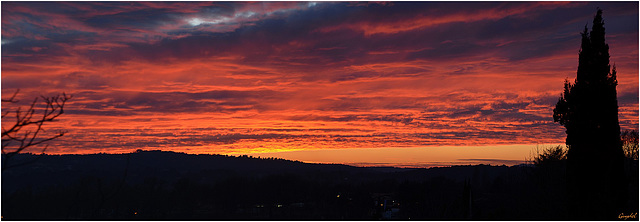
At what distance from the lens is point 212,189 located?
14562cm

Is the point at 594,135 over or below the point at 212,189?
over

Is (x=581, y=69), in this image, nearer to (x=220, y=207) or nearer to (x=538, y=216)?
(x=538, y=216)

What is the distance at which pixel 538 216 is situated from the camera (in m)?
37.3

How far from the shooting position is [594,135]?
3294cm

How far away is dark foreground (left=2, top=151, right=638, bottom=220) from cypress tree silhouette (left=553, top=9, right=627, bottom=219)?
43.9 metres

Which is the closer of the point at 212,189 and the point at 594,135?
the point at 594,135

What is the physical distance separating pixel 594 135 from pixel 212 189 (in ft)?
406

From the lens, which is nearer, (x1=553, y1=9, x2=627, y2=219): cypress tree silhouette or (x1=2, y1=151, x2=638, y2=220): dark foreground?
(x1=553, y1=9, x2=627, y2=219): cypress tree silhouette

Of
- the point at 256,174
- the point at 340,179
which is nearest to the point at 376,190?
the point at 340,179

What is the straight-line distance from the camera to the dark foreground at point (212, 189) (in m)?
108

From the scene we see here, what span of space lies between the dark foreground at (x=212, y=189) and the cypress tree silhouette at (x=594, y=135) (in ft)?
144

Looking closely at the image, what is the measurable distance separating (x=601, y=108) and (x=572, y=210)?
6664mm

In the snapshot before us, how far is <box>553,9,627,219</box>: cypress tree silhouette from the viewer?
32094mm

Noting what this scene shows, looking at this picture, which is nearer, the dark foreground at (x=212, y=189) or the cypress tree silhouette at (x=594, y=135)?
the cypress tree silhouette at (x=594, y=135)
